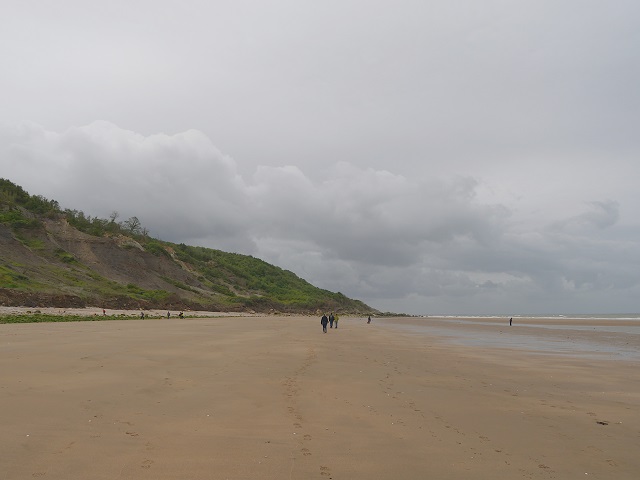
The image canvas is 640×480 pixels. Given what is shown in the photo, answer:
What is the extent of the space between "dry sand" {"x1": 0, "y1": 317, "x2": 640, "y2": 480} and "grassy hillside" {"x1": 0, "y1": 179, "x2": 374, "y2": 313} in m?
42.9

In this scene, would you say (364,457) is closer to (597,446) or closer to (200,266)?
(597,446)

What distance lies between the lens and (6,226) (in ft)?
240

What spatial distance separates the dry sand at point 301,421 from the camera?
6934mm

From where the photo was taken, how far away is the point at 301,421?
938 cm

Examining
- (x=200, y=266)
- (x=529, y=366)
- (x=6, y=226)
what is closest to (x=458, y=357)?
(x=529, y=366)

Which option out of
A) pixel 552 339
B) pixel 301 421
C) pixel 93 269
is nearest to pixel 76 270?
pixel 93 269

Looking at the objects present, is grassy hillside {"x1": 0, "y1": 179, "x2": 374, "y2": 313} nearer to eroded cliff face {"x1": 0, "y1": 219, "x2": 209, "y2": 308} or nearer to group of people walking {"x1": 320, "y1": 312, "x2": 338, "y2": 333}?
eroded cliff face {"x1": 0, "y1": 219, "x2": 209, "y2": 308}

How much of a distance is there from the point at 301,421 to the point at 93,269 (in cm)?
8113

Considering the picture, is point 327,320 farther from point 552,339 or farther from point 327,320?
point 552,339

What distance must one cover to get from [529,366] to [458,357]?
3660mm

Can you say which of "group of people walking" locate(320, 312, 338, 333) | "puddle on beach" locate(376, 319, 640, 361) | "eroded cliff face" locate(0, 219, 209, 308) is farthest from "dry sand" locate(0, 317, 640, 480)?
"eroded cliff face" locate(0, 219, 209, 308)

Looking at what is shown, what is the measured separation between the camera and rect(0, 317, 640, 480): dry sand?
693cm

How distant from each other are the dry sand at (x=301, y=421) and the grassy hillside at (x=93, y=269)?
42.9 metres

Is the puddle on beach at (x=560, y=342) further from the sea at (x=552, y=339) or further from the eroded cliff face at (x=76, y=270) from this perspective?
the eroded cliff face at (x=76, y=270)
